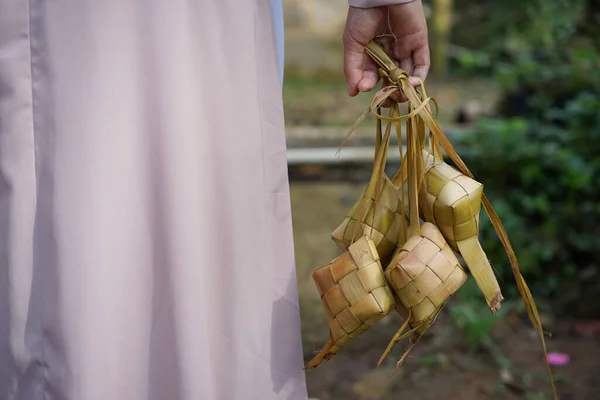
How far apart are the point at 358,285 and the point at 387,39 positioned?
403mm

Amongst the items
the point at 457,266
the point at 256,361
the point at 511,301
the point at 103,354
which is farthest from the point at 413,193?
the point at 511,301

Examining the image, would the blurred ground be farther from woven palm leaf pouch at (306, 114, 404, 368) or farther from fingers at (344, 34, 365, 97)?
fingers at (344, 34, 365, 97)

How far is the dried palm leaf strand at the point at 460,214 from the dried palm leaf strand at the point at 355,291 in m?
0.11

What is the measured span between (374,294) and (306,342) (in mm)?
1295

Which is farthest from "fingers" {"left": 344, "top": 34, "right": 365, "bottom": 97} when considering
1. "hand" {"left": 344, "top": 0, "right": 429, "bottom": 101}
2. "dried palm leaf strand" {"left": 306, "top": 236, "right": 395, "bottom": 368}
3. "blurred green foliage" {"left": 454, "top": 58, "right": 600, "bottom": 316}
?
"blurred green foliage" {"left": 454, "top": 58, "right": 600, "bottom": 316}

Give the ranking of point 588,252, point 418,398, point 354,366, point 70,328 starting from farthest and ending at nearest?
1. point 588,252
2. point 354,366
3. point 418,398
4. point 70,328

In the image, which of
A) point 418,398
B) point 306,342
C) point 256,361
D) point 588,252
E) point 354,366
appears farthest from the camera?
point 588,252

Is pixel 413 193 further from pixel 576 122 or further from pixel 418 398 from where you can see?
pixel 576 122

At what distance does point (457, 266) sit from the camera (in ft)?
3.62

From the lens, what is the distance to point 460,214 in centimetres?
111

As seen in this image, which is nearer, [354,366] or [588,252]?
[354,366]

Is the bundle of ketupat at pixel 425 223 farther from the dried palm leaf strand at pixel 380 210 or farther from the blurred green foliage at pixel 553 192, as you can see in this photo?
the blurred green foliage at pixel 553 192

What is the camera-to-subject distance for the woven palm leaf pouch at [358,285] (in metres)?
1.09

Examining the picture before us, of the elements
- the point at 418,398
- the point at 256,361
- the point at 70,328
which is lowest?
the point at 418,398
